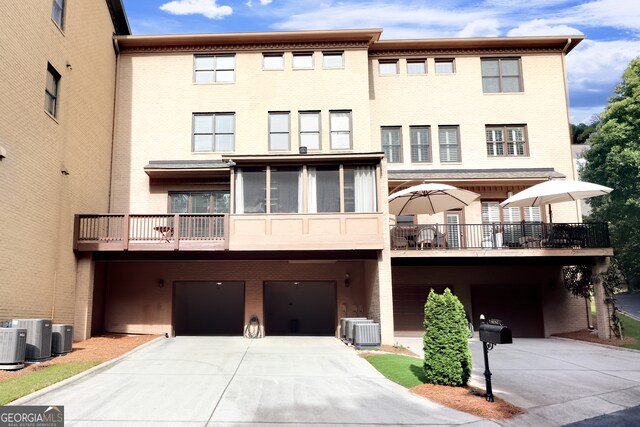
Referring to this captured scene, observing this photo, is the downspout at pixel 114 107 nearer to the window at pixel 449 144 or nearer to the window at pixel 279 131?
the window at pixel 279 131

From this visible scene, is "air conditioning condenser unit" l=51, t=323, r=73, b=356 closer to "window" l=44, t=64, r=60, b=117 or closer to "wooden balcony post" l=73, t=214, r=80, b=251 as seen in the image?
"wooden balcony post" l=73, t=214, r=80, b=251

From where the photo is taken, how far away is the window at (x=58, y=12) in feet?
52.0

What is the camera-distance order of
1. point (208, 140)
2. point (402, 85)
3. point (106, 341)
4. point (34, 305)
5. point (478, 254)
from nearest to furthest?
point (34, 305)
point (106, 341)
point (478, 254)
point (208, 140)
point (402, 85)

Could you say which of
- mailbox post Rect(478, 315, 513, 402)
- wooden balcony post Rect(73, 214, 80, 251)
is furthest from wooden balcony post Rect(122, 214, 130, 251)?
mailbox post Rect(478, 315, 513, 402)

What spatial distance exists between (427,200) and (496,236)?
136 inches

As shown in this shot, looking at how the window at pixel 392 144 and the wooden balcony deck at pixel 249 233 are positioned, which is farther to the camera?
the window at pixel 392 144

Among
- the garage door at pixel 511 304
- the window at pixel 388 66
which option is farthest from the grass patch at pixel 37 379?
the window at pixel 388 66

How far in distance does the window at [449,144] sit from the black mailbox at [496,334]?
1385 centimetres

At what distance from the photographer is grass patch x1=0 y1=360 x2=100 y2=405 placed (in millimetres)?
8812

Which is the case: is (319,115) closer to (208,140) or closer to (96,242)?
(208,140)

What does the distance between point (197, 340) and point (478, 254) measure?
445 inches

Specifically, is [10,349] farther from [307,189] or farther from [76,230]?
[307,189]

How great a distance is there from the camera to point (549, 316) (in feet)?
69.4

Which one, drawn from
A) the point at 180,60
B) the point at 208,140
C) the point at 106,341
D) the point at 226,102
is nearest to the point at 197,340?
the point at 106,341
